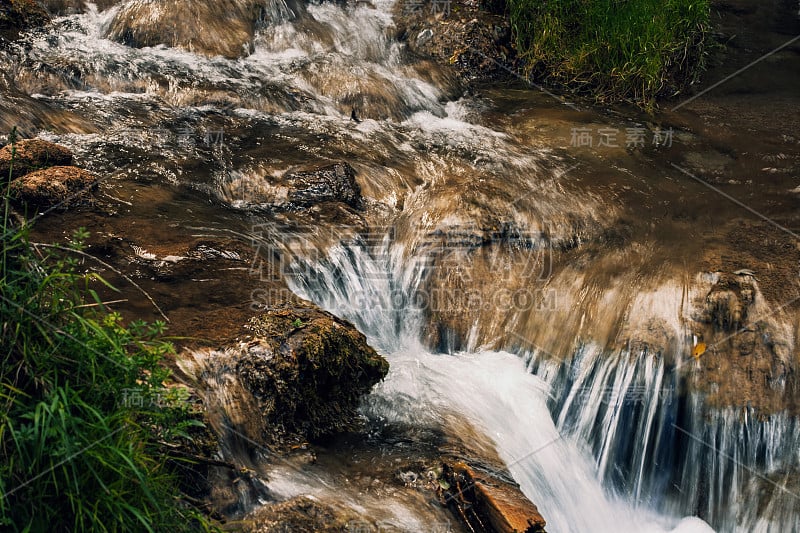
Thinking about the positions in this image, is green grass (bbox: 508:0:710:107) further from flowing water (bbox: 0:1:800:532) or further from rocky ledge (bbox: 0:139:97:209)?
rocky ledge (bbox: 0:139:97:209)

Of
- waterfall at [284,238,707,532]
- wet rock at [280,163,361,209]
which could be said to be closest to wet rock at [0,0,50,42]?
wet rock at [280,163,361,209]

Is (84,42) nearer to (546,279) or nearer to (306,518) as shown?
(546,279)

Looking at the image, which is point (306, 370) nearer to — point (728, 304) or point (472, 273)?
point (472, 273)

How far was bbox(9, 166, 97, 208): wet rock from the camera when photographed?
15.6 feet

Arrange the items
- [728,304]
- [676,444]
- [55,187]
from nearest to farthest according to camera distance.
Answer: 1. [55,187]
2. [676,444]
3. [728,304]

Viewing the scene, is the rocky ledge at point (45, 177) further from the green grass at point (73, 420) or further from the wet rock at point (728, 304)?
the wet rock at point (728, 304)

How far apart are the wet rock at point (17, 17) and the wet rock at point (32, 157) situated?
2710mm

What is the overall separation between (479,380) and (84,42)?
536cm

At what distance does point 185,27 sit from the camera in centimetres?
793

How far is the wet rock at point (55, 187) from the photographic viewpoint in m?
4.76

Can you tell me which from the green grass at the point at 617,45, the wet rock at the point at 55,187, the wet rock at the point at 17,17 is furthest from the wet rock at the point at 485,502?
the wet rock at the point at 17,17

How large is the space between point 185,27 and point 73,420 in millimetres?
6212

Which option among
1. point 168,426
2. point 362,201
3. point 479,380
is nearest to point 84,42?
point 362,201

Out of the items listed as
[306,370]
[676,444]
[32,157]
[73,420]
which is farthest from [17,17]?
[676,444]
